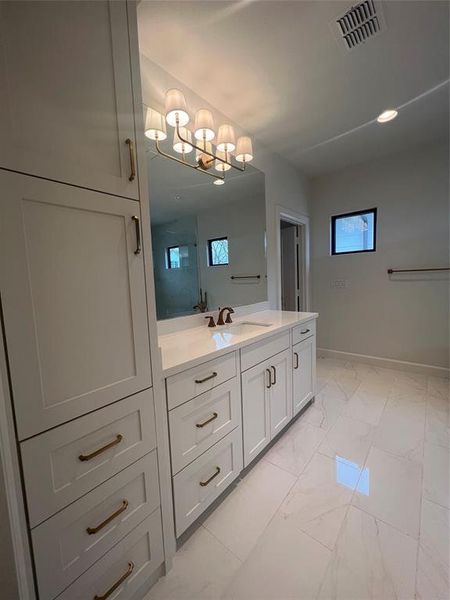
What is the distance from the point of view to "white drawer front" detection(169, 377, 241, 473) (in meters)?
1.10

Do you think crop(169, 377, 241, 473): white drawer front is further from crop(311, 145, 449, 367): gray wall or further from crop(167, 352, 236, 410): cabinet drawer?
crop(311, 145, 449, 367): gray wall

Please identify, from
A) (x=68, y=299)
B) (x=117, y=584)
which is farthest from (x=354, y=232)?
(x=117, y=584)

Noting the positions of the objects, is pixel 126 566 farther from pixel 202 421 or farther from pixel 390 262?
pixel 390 262

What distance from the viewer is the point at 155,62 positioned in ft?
5.14

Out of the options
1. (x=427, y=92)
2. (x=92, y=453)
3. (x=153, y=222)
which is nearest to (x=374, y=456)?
(x=92, y=453)

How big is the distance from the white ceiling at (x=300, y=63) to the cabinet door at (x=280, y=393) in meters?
1.96

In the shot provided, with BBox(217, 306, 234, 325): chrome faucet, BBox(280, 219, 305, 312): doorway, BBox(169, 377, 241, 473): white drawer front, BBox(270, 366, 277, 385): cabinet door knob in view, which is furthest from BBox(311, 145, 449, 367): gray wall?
BBox(169, 377, 241, 473): white drawer front

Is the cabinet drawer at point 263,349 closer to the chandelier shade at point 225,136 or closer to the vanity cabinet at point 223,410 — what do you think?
the vanity cabinet at point 223,410

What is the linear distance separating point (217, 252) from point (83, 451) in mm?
1658

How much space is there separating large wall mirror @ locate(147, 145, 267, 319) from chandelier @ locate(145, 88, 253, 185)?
7 cm

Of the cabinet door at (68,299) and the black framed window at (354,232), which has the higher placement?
the black framed window at (354,232)

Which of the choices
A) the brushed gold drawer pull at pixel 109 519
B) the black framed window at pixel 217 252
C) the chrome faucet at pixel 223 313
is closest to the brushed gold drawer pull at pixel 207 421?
the brushed gold drawer pull at pixel 109 519

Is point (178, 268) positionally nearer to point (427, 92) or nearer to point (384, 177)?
point (427, 92)

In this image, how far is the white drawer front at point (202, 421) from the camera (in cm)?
110
